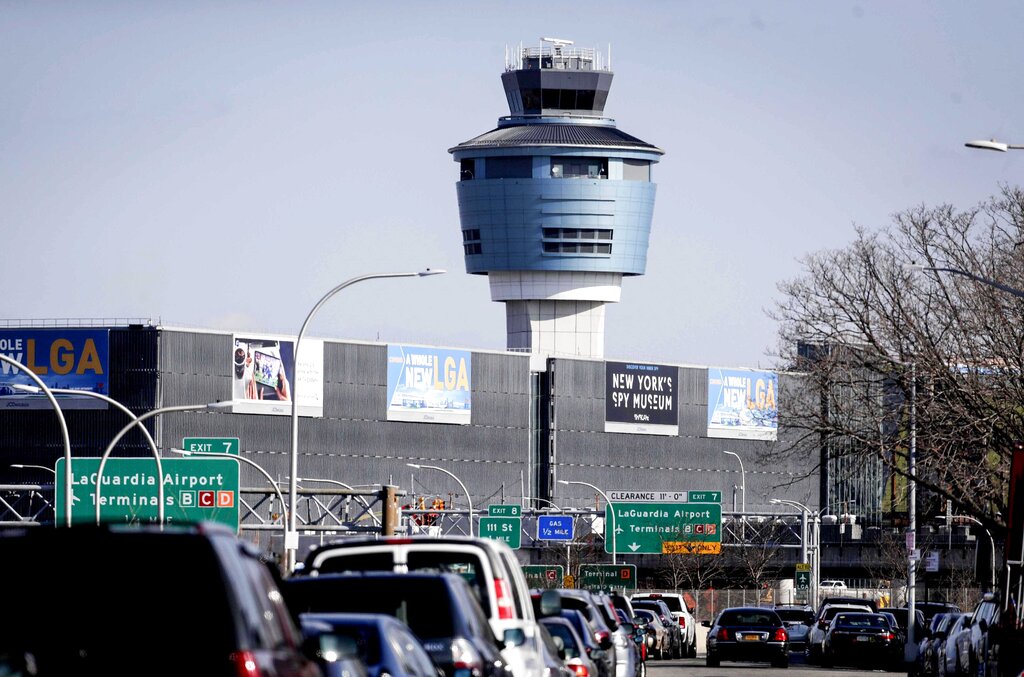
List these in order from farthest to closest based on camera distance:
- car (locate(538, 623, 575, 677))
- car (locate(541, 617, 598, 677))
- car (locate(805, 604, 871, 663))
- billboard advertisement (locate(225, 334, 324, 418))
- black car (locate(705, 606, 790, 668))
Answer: billboard advertisement (locate(225, 334, 324, 418))
car (locate(805, 604, 871, 663))
black car (locate(705, 606, 790, 668))
car (locate(541, 617, 598, 677))
car (locate(538, 623, 575, 677))

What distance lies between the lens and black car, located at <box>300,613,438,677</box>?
39.0ft

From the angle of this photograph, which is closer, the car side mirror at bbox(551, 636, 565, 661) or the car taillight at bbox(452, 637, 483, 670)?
the car taillight at bbox(452, 637, 483, 670)

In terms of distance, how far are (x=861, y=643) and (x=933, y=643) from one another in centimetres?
1324

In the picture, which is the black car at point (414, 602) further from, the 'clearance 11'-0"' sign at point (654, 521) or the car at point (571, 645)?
the 'clearance 11'-0"' sign at point (654, 521)

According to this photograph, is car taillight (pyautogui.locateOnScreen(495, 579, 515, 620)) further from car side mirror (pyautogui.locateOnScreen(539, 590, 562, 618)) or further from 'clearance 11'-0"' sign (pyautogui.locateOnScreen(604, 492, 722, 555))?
'clearance 11'-0"' sign (pyautogui.locateOnScreen(604, 492, 722, 555))

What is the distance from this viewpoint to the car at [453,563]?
15578mm

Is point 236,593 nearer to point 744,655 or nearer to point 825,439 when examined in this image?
point 744,655

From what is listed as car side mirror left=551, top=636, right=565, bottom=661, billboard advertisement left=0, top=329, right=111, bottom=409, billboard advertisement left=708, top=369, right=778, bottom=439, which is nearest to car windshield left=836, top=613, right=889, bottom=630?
car side mirror left=551, top=636, right=565, bottom=661

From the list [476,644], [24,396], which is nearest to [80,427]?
[24,396]

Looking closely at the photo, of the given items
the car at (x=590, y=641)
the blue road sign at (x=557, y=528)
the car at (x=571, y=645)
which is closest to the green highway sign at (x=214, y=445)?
the blue road sign at (x=557, y=528)

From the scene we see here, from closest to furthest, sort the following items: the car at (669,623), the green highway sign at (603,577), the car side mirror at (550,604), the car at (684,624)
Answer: the car side mirror at (550,604), the car at (669,623), the car at (684,624), the green highway sign at (603,577)

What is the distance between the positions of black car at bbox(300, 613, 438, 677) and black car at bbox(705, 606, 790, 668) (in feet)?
111

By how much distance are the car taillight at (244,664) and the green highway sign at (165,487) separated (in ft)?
134

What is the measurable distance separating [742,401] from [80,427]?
5377cm
